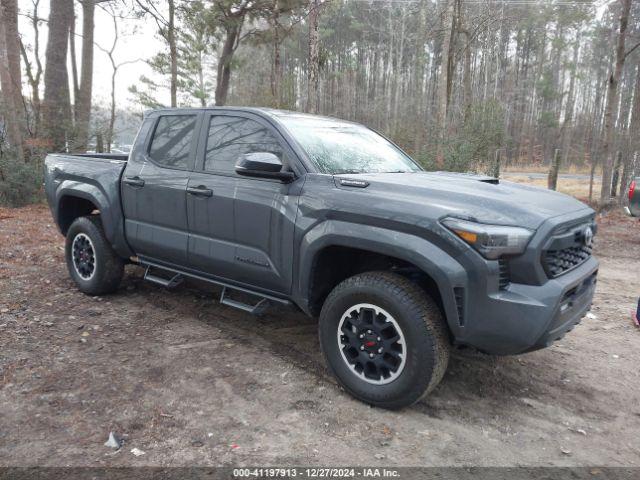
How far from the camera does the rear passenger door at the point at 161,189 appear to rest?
412 cm

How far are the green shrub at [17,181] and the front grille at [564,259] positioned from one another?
11.4 m

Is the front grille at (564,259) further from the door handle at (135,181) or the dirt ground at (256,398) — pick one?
the door handle at (135,181)

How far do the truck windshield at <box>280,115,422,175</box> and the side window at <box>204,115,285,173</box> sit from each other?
188 millimetres

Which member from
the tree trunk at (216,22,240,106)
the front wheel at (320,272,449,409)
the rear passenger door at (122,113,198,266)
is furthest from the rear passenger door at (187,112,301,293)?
the tree trunk at (216,22,240,106)

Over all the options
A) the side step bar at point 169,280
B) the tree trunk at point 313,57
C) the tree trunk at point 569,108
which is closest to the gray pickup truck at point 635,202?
the side step bar at point 169,280

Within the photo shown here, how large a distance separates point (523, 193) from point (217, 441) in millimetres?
2434

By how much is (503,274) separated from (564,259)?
551mm

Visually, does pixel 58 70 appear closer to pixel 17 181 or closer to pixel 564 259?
pixel 17 181

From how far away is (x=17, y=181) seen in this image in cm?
1067

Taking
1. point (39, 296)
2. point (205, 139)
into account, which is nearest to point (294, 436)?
point (205, 139)

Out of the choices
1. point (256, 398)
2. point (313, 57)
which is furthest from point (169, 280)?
point (313, 57)

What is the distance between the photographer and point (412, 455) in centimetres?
260

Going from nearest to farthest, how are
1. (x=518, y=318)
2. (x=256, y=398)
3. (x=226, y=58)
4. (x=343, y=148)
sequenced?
(x=518, y=318)
(x=256, y=398)
(x=343, y=148)
(x=226, y=58)

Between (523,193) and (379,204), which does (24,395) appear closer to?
(379,204)
